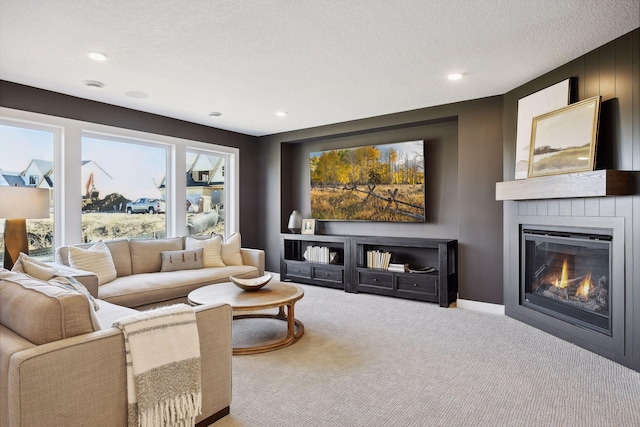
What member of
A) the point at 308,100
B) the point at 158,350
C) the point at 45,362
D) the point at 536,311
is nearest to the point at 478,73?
the point at 308,100

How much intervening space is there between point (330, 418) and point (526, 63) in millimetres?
3240

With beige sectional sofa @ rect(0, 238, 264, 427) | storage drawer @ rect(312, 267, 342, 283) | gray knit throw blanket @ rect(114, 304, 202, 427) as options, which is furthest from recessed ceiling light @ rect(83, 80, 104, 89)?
storage drawer @ rect(312, 267, 342, 283)

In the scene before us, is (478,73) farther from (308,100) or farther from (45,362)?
(45,362)

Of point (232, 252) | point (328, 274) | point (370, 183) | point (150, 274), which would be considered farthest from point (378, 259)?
point (150, 274)

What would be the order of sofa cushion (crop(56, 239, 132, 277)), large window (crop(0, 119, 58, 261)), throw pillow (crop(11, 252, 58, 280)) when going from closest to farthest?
throw pillow (crop(11, 252, 58, 280)) < large window (crop(0, 119, 58, 261)) < sofa cushion (crop(56, 239, 132, 277))

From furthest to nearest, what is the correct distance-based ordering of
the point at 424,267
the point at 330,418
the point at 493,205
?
the point at 424,267, the point at 493,205, the point at 330,418

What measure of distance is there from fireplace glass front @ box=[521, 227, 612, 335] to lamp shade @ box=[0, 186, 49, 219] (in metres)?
4.52

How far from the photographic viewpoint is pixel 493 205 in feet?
14.1

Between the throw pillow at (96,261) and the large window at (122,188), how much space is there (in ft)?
2.57

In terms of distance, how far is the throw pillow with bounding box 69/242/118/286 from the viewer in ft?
12.2

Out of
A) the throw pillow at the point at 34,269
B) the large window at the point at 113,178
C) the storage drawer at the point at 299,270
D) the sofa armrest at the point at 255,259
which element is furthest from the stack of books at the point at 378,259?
the throw pillow at the point at 34,269

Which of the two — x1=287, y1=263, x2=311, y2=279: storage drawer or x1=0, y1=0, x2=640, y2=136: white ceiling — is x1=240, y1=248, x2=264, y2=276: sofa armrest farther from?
x1=0, y1=0, x2=640, y2=136: white ceiling

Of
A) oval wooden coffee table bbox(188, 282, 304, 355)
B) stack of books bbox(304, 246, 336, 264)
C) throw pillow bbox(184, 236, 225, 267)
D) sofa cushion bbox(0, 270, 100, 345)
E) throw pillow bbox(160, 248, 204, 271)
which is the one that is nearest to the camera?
sofa cushion bbox(0, 270, 100, 345)

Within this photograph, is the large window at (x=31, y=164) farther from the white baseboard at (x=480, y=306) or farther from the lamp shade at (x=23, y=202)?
the white baseboard at (x=480, y=306)
